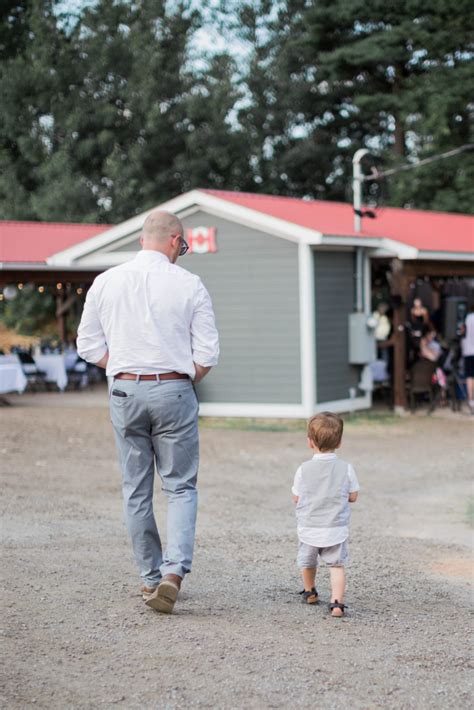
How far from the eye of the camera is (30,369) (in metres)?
20.4

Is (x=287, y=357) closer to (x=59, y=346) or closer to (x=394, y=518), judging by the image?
(x=394, y=518)

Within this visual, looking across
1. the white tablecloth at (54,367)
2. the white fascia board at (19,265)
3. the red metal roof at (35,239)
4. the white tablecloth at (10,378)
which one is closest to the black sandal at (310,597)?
the white tablecloth at (10,378)

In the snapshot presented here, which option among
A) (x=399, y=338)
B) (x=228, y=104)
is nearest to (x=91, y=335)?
(x=399, y=338)

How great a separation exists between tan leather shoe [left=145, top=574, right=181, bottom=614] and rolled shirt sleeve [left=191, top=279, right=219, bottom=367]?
983mm

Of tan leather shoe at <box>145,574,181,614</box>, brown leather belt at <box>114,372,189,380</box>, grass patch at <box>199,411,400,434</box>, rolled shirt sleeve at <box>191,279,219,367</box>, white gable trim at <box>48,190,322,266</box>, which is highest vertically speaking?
white gable trim at <box>48,190,322,266</box>

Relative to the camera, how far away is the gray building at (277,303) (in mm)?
14758

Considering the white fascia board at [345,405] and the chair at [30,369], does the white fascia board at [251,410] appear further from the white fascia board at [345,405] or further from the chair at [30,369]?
the chair at [30,369]

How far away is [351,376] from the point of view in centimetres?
1573

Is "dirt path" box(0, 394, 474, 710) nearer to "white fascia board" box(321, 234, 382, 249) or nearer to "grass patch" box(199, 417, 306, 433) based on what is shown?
"grass patch" box(199, 417, 306, 433)

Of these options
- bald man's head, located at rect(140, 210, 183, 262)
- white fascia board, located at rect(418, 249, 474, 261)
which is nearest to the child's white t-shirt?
bald man's head, located at rect(140, 210, 183, 262)

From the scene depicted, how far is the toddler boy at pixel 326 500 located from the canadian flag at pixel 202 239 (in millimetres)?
10313

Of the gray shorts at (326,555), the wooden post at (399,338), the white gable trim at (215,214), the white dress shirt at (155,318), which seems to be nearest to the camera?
the white dress shirt at (155,318)

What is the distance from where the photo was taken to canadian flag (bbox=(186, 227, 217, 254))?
50.1ft

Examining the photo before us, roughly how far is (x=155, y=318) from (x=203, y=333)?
0.76 ft
